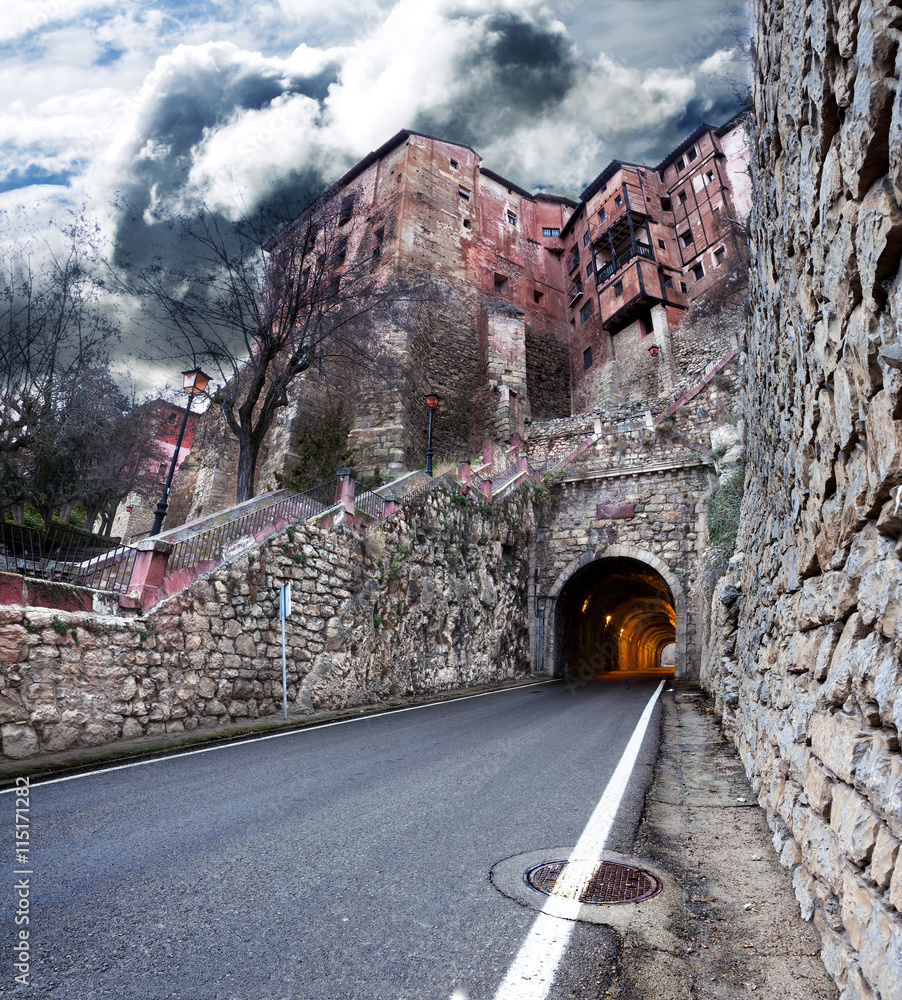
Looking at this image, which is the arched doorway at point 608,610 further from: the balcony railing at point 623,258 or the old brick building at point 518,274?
the balcony railing at point 623,258

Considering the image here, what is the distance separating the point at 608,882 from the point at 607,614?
2683 centimetres

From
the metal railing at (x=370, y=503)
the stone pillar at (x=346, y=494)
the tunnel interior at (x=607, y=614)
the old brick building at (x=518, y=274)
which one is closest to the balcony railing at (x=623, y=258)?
the old brick building at (x=518, y=274)

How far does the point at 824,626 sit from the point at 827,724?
492 millimetres

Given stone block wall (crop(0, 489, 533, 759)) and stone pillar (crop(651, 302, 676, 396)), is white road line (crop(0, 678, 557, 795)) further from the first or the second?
stone pillar (crop(651, 302, 676, 396))

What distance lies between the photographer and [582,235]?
39594mm

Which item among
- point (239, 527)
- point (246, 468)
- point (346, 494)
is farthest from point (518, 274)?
point (239, 527)

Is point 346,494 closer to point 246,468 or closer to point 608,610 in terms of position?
point 246,468

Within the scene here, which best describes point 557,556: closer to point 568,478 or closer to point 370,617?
point 568,478

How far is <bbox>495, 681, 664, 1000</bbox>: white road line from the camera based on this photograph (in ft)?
7.36

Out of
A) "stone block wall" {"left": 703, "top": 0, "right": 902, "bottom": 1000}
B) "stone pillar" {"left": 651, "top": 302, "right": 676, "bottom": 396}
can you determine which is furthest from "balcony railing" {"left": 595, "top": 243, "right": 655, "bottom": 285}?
"stone block wall" {"left": 703, "top": 0, "right": 902, "bottom": 1000}

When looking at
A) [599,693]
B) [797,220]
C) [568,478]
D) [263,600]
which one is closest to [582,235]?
[568,478]

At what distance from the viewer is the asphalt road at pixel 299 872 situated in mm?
2310

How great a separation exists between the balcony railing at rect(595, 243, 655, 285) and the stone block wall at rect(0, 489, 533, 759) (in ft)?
76.4

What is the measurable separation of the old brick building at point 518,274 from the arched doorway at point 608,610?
8.49 meters
